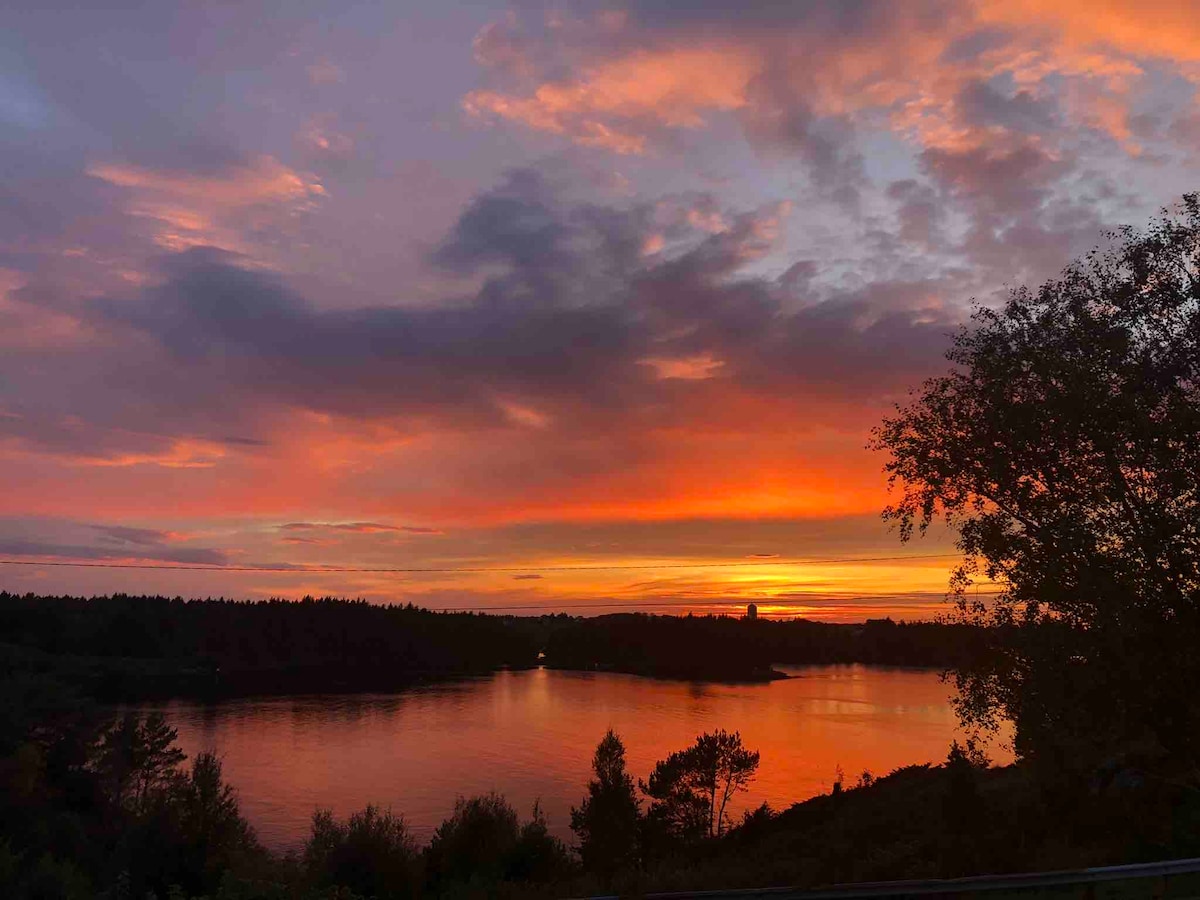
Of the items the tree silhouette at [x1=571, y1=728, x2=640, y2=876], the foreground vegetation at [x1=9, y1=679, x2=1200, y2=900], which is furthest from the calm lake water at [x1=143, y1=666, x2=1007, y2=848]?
the tree silhouette at [x1=571, y1=728, x2=640, y2=876]

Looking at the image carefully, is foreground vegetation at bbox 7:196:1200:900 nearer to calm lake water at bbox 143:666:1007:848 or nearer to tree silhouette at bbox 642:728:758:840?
tree silhouette at bbox 642:728:758:840

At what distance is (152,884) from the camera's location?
28188 millimetres

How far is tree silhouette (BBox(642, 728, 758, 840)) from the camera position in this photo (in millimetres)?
68688

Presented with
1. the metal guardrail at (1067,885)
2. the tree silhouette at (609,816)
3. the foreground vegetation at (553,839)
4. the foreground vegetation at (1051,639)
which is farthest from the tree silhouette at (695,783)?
the metal guardrail at (1067,885)

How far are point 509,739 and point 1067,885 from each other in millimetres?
108083

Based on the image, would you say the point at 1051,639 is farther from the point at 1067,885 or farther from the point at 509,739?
the point at 509,739

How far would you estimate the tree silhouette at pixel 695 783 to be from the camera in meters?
68.7

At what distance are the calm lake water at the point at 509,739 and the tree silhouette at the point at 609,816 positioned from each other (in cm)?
1188

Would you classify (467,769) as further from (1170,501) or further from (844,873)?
(1170,501)

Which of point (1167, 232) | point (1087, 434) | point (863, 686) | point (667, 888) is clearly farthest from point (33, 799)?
point (863, 686)

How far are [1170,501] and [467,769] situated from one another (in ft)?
288

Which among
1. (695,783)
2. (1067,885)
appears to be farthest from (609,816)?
(1067,885)

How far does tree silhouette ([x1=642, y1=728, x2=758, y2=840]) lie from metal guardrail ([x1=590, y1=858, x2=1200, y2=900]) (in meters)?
57.3

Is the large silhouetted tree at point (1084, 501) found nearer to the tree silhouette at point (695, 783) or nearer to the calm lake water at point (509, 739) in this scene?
the tree silhouette at point (695, 783)
